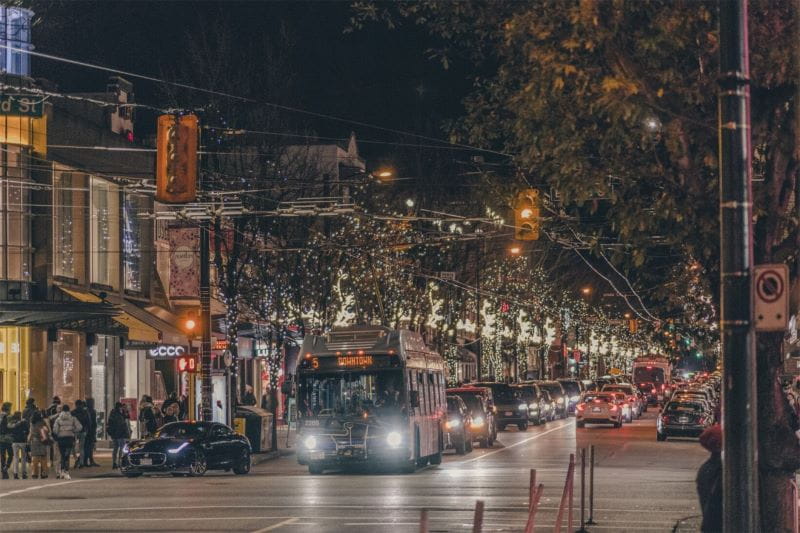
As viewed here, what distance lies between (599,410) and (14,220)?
28056 millimetres

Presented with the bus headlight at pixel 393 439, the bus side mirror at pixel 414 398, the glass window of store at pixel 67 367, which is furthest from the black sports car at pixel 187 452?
the glass window of store at pixel 67 367

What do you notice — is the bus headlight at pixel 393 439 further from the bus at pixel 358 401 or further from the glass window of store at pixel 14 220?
the glass window of store at pixel 14 220

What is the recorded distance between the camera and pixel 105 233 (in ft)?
141

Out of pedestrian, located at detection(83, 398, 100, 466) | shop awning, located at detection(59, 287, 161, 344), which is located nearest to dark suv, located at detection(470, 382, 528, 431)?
shop awning, located at detection(59, 287, 161, 344)

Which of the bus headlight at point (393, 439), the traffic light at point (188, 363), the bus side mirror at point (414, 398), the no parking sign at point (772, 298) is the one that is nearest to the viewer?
the no parking sign at point (772, 298)

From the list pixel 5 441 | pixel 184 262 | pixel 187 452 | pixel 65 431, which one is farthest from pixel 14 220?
pixel 187 452

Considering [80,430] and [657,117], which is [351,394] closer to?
[80,430]

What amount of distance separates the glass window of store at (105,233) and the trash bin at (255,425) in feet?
22.2

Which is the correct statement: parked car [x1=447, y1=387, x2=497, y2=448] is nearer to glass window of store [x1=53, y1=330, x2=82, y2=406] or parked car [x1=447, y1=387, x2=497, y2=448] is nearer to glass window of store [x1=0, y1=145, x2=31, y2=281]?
glass window of store [x1=53, y1=330, x2=82, y2=406]

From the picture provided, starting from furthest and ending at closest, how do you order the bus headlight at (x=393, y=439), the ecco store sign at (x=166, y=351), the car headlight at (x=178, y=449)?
the ecco store sign at (x=166, y=351) < the car headlight at (x=178, y=449) < the bus headlight at (x=393, y=439)

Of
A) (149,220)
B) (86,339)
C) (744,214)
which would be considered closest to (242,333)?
(149,220)

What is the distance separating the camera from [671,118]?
43.9ft

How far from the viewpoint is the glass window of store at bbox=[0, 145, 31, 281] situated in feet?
121

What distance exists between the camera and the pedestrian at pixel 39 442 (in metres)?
30.1
